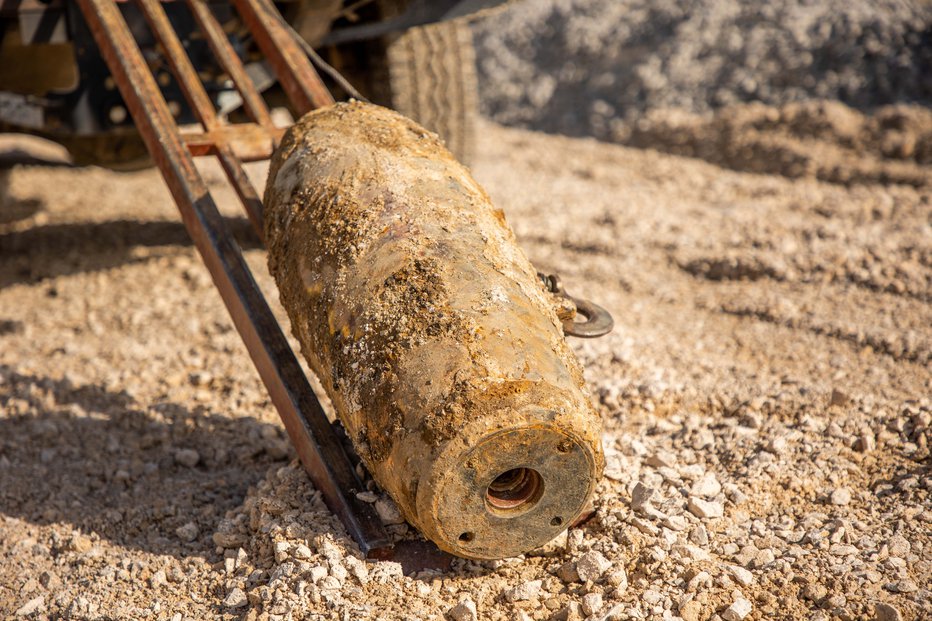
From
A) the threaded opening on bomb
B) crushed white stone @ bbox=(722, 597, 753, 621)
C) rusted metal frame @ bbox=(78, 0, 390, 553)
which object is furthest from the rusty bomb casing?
crushed white stone @ bbox=(722, 597, 753, 621)

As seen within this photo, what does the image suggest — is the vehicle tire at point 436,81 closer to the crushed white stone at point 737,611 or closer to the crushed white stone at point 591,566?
the crushed white stone at point 591,566

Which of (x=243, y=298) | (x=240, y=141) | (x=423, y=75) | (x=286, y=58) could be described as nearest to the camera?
(x=243, y=298)

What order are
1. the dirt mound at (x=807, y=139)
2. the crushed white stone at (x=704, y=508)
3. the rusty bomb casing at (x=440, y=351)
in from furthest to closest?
the dirt mound at (x=807, y=139)
the crushed white stone at (x=704, y=508)
the rusty bomb casing at (x=440, y=351)

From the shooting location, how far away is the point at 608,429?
255 cm

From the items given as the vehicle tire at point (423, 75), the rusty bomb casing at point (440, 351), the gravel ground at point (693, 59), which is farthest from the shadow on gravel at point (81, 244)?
the gravel ground at point (693, 59)

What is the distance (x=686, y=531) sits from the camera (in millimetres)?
1998

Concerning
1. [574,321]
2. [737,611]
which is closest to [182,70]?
[574,321]

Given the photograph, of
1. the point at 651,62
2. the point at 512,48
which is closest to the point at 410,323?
the point at 651,62

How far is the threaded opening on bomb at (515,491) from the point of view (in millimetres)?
1766

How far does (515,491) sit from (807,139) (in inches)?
188

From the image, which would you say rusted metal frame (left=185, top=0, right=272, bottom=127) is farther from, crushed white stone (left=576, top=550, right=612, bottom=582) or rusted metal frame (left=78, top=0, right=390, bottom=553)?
crushed white stone (left=576, top=550, right=612, bottom=582)

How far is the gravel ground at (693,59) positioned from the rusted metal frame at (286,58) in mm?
4297

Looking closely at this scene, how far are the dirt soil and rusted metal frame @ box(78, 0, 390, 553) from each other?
0.06 meters

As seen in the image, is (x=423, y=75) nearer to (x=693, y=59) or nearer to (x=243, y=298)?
(x=243, y=298)
